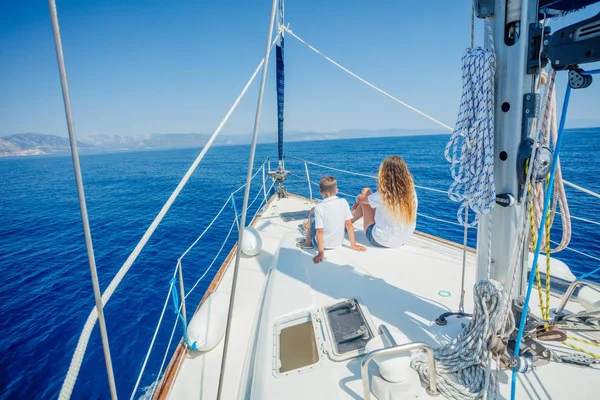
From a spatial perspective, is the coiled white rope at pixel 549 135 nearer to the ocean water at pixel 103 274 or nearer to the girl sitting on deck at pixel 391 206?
the girl sitting on deck at pixel 391 206

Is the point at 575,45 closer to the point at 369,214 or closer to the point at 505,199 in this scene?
the point at 505,199

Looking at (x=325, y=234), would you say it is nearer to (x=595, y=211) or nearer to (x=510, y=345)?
(x=510, y=345)

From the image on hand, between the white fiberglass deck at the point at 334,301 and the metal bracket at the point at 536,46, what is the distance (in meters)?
1.52

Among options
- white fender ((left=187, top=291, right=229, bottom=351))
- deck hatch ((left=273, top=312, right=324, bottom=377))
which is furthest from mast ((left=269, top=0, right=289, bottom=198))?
deck hatch ((left=273, top=312, right=324, bottom=377))

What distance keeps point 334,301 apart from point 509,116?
1798mm

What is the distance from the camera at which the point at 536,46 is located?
1274 mm

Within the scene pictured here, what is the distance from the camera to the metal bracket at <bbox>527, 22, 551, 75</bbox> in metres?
1.25

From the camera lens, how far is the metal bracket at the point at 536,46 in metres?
1.25

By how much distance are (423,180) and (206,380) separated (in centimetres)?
2000

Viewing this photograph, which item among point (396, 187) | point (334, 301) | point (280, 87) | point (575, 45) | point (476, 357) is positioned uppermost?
point (280, 87)

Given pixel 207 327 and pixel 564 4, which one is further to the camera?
pixel 207 327

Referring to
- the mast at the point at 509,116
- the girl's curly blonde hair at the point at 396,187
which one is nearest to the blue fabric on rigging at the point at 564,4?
the mast at the point at 509,116

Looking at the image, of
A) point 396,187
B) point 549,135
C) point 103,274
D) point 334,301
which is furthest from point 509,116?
point 103,274

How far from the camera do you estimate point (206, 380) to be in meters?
2.18
